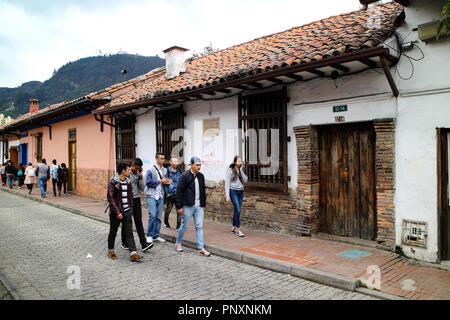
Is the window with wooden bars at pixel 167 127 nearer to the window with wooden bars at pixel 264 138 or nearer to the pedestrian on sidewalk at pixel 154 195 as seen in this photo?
the window with wooden bars at pixel 264 138

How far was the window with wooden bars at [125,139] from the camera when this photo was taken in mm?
12461

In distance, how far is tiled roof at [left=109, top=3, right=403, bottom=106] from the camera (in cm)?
626

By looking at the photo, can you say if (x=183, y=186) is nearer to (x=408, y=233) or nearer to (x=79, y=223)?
(x=408, y=233)

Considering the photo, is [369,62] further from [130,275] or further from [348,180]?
[130,275]

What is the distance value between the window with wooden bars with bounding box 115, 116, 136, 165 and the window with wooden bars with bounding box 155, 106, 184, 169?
1.62 m

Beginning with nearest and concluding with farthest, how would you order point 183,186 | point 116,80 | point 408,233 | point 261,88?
1. point 408,233
2. point 183,186
3. point 261,88
4. point 116,80

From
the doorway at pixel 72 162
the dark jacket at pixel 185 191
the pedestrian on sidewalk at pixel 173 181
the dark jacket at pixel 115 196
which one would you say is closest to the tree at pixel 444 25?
the dark jacket at pixel 185 191

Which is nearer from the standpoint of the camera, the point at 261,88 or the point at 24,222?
the point at 261,88

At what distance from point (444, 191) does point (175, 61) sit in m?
9.61

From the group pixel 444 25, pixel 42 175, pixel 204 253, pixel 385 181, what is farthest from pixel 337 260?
pixel 42 175

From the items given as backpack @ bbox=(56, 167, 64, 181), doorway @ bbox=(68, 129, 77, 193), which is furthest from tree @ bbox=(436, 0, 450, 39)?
doorway @ bbox=(68, 129, 77, 193)

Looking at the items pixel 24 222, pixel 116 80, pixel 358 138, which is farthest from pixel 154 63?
pixel 358 138

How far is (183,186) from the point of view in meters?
6.36
